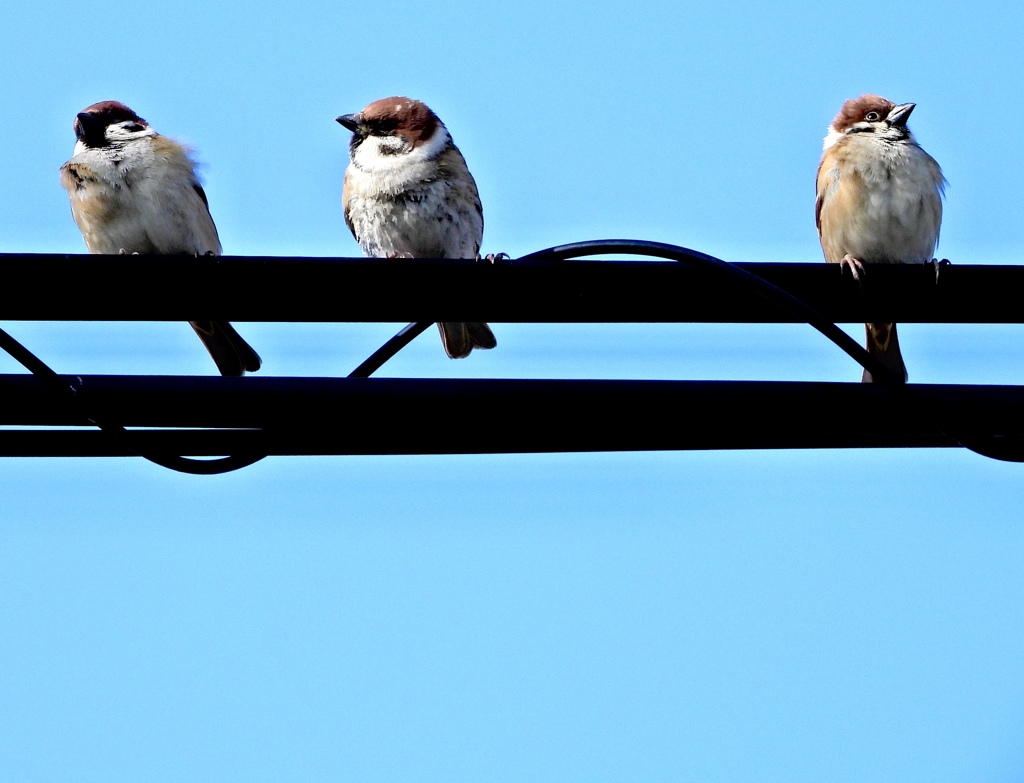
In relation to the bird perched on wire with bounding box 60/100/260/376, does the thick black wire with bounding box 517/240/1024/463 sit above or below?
below

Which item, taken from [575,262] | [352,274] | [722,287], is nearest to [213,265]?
[352,274]

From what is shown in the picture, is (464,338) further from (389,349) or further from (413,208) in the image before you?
(389,349)

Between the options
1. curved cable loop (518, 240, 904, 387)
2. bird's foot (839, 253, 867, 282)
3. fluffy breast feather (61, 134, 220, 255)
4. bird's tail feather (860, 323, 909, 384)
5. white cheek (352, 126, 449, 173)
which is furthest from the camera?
bird's tail feather (860, 323, 909, 384)

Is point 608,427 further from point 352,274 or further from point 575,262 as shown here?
point 352,274

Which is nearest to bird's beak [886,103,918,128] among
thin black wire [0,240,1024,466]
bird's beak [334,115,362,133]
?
bird's beak [334,115,362,133]

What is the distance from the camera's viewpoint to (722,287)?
3432 mm

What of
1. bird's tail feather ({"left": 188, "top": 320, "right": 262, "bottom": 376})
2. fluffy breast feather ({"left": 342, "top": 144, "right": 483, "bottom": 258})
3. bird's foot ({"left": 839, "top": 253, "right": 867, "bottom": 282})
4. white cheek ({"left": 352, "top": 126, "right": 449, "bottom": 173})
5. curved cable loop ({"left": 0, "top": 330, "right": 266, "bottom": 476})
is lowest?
curved cable loop ({"left": 0, "top": 330, "right": 266, "bottom": 476})

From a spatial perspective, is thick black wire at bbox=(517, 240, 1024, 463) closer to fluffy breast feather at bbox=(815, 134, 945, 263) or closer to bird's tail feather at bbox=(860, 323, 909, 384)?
fluffy breast feather at bbox=(815, 134, 945, 263)

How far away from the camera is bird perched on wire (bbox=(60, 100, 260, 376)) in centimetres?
614

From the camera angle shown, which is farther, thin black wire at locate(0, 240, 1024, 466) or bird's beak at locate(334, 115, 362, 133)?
bird's beak at locate(334, 115, 362, 133)

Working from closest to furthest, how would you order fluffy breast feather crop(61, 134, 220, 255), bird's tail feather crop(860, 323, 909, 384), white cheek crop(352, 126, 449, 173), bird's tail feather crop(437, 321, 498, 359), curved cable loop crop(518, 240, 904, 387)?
curved cable loop crop(518, 240, 904, 387) → fluffy breast feather crop(61, 134, 220, 255) → white cheek crop(352, 126, 449, 173) → bird's tail feather crop(860, 323, 909, 384) → bird's tail feather crop(437, 321, 498, 359)

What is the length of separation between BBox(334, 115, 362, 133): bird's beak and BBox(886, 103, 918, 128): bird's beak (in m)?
2.52

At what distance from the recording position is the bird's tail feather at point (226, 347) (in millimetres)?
6297

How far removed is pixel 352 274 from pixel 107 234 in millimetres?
3017
